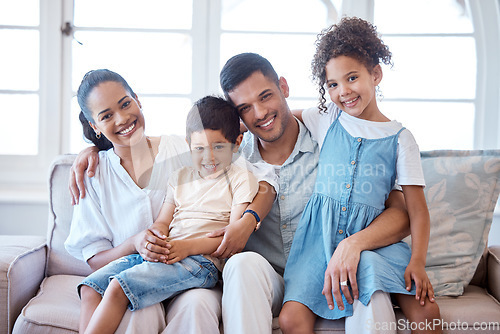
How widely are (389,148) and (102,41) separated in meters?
1.30

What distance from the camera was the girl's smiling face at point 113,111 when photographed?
1255 mm

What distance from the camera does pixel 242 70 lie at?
51.8 inches

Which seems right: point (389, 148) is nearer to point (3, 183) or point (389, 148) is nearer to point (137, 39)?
point (137, 39)

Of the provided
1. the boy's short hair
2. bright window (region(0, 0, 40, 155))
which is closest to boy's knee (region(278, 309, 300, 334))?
the boy's short hair

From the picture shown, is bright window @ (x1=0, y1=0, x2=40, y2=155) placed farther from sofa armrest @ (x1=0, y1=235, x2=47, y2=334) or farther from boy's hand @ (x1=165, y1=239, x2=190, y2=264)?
boy's hand @ (x1=165, y1=239, x2=190, y2=264)

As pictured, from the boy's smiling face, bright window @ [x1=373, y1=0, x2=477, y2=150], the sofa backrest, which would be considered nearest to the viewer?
the boy's smiling face

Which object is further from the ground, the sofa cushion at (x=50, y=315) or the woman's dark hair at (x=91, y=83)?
the woman's dark hair at (x=91, y=83)

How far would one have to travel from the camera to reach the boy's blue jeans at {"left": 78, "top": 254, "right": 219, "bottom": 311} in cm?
106

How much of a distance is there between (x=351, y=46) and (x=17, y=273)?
1052 mm

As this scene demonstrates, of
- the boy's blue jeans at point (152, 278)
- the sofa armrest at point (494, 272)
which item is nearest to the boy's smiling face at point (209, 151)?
the boy's blue jeans at point (152, 278)

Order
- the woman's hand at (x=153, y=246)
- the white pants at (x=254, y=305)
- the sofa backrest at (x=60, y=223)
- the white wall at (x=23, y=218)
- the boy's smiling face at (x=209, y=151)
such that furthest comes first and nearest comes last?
the white wall at (x=23, y=218) → the sofa backrest at (x=60, y=223) → the boy's smiling face at (x=209, y=151) → the woman's hand at (x=153, y=246) → the white pants at (x=254, y=305)

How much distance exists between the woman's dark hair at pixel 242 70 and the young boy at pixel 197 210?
7 cm

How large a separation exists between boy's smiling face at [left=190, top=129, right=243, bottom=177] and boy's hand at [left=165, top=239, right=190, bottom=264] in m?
0.21

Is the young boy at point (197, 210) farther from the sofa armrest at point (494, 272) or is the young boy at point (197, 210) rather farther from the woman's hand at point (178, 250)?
the sofa armrest at point (494, 272)
